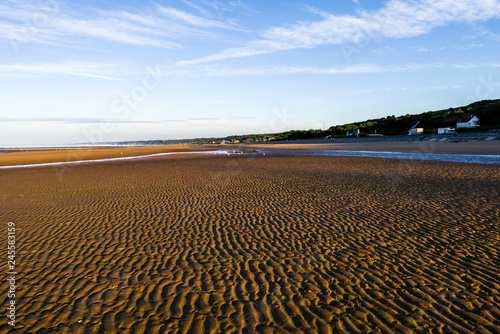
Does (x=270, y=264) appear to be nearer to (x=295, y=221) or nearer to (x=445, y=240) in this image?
(x=295, y=221)

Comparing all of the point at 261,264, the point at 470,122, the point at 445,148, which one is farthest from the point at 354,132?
the point at 261,264

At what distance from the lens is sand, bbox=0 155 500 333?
15.5 ft

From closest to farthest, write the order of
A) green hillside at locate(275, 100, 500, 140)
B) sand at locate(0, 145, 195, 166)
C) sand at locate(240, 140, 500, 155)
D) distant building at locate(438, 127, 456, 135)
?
sand at locate(240, 140, 500, 155)
sand at locate(0, 145, 195, 166)
distant building at locate(438, 127, 456, 135)
green hillside at locate(275, 100, 500, 140)

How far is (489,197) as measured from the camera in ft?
41.6

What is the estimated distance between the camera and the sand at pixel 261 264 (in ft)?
15.5

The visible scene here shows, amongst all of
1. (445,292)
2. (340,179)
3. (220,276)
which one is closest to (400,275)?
(445,292)

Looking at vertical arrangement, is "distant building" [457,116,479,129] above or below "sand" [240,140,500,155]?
above

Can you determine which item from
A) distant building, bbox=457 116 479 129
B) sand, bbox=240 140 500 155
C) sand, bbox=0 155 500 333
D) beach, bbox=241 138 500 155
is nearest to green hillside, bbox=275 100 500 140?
distant building, bbox=457 116 479 129

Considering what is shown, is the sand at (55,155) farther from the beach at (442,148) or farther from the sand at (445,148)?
the sand at (445,148)

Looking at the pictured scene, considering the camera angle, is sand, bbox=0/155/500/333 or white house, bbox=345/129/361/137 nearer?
sand, bbox=0/155/500/333

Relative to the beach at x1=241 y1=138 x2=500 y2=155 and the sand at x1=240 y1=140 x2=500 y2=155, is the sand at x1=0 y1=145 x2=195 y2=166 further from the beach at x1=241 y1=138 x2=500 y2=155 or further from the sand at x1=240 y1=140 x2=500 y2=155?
the sand at x1=240 y1=140 x2=500 y2=155

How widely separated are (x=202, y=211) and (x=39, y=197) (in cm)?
975

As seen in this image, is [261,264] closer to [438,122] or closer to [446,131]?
[446,131]

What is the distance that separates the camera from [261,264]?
675 cm
